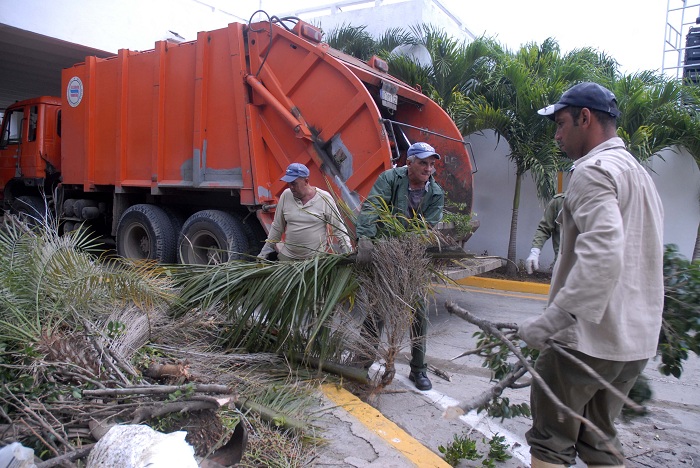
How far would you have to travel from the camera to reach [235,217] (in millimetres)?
6605

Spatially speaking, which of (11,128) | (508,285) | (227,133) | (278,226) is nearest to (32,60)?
(11,128)

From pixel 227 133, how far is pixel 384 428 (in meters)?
4.42

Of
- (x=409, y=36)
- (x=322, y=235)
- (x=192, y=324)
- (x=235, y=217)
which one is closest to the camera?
(x=192, y=324)

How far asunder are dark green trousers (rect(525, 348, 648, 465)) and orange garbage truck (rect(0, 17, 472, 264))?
3.34 meters

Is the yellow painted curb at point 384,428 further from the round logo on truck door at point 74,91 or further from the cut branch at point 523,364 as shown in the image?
the round logo on truck door at point 74,91

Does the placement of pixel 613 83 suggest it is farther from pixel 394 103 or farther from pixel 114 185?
pixel 114 185

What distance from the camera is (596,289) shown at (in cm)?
193

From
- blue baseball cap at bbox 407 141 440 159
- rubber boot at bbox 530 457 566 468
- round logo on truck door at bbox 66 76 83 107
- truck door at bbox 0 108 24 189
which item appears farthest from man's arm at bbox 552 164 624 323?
truck door at bbox 0 108 24 189

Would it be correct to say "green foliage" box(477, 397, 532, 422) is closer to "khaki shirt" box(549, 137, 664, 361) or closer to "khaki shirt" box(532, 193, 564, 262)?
"khaki shirt" box(549, 137, 664, 361)

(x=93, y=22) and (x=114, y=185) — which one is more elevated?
(x=93, y=22)

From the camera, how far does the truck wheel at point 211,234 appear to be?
20.9 feet

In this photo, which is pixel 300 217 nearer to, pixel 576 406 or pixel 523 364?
pixel 523 364

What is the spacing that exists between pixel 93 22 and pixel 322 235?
9246mm

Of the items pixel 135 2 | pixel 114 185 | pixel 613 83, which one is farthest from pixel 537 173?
pixel 135 2
